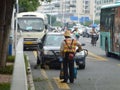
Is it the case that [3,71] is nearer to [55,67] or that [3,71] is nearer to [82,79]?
[82,79]

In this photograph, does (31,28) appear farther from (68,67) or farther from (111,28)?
(68,67)

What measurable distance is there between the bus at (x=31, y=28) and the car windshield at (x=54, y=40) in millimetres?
14306

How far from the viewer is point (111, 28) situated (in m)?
28.0

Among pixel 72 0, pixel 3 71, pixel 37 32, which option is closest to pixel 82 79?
pixel 3 71

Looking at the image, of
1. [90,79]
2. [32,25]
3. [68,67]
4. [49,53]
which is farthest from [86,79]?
[32,25]

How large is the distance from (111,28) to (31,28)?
36.1ft

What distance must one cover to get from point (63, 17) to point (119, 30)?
11974cm

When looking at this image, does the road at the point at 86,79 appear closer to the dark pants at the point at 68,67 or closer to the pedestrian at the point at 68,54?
the dark pants at the point at 68,67

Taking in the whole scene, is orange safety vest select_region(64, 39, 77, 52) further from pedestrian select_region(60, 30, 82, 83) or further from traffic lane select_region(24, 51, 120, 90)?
traffic lane select_region(24, 51, 120, 90)

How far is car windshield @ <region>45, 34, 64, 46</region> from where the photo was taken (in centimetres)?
2195

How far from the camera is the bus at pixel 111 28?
2666cm

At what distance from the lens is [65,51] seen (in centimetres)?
1552

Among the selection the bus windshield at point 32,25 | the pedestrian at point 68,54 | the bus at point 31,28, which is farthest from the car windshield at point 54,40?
the bus windshield at point 32,25

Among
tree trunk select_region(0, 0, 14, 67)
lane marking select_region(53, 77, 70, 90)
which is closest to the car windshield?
tree trunk select_region(0, 0, 14, 67)
